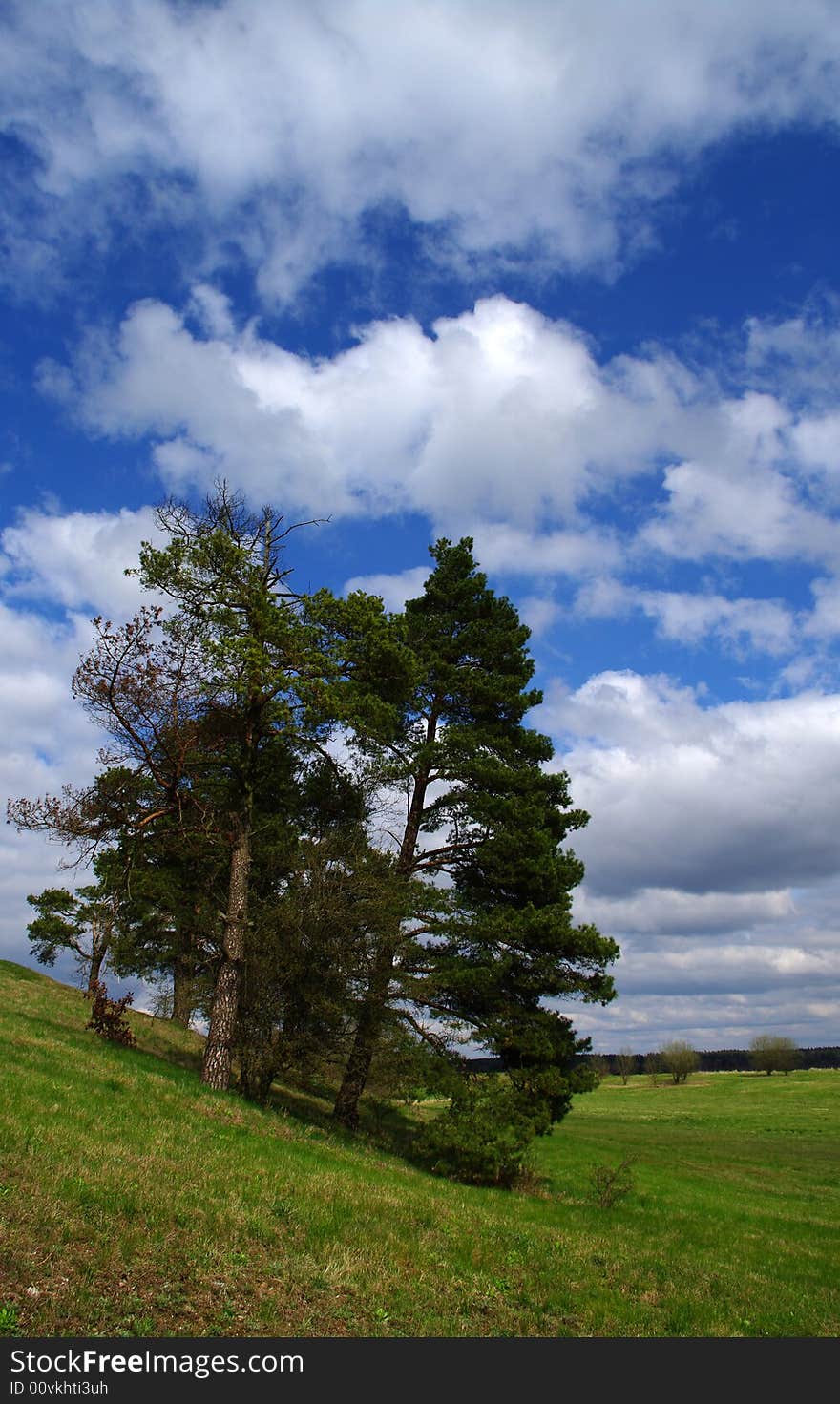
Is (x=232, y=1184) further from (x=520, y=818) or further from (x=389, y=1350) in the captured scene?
(x=520, y=818)

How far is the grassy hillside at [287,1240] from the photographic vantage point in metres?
7.82

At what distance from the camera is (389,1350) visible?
7684 mm

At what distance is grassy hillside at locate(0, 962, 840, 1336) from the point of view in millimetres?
7824

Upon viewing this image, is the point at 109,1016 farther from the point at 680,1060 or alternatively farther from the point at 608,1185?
the point at 680,1060

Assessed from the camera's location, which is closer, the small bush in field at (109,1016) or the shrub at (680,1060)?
the small bush in field at (109,1016)

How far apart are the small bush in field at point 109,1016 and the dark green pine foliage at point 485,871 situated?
5844 millimetres

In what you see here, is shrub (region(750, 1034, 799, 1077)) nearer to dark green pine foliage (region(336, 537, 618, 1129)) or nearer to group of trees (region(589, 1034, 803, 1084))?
group of trees (region(589, 1034, 803, 1084))

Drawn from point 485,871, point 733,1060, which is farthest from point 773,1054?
point 485,871

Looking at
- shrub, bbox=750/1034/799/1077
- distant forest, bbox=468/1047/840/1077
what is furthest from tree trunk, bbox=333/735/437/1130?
shrub, bbox=750/1034/799/1077

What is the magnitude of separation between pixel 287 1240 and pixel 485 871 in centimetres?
1679

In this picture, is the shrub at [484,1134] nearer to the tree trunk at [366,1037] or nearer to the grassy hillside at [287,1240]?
the grassy hillside at [287,1240]

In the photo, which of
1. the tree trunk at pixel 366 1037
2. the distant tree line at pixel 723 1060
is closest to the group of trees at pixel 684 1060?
the distant tree line at pixel 723 1060

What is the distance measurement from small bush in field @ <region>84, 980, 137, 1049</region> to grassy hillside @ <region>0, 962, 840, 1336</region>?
1.45 ft

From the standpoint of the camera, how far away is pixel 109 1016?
68.3ft
